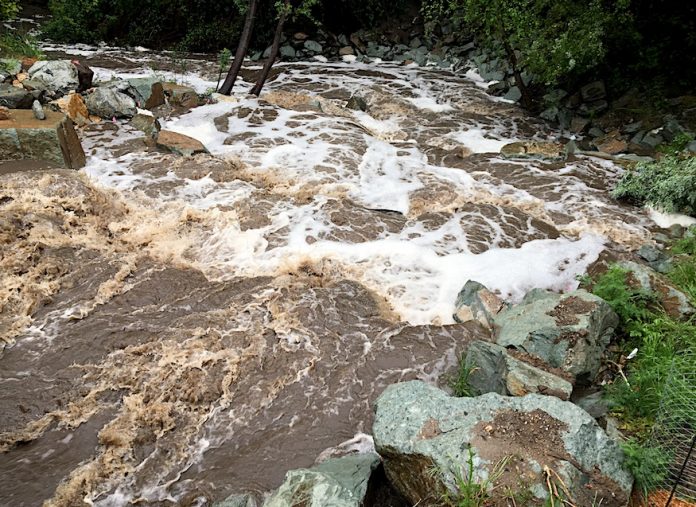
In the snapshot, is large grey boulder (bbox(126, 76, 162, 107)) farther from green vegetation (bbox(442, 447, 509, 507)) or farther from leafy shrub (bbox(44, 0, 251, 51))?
green vegetation (bbox(442, 447, 509, 507))

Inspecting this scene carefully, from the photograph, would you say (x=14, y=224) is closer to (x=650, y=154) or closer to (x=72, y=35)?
(x=650, y=154)

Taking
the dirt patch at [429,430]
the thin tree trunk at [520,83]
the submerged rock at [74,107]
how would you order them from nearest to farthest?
the dirt patch at [429,430]
the submerged rock at [74,107]
the thin tree trunk at [520,83]

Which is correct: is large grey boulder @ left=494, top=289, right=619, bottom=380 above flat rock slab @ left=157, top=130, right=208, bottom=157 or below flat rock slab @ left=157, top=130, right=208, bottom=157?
below

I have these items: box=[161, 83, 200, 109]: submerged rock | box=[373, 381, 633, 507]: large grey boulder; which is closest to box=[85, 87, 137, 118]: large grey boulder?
box=[161, 83, 200, 109]: submerged rock

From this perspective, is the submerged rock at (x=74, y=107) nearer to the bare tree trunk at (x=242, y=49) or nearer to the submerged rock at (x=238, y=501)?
the bare tree trunk at (x=242, y=49)

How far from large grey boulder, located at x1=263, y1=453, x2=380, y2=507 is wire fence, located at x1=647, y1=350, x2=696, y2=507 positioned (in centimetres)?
165

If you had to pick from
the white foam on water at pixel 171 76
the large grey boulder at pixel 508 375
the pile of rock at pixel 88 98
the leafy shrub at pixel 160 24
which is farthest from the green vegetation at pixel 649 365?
the leafy shrub at pixel 160 24

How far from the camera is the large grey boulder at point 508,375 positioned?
12.0 ft

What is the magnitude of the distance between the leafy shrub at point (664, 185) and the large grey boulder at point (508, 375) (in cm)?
463

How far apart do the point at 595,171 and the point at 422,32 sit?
10.6 m

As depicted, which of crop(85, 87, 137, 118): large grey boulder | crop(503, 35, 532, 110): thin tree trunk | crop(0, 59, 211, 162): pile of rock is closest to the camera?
crop(0, 59, 211, 162): pile of rock

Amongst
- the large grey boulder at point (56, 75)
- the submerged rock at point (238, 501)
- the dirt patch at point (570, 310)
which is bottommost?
the submerged rock at point (238, 501)

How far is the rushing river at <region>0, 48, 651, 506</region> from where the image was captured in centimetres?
370

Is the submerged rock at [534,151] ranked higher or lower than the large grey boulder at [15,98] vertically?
lower
